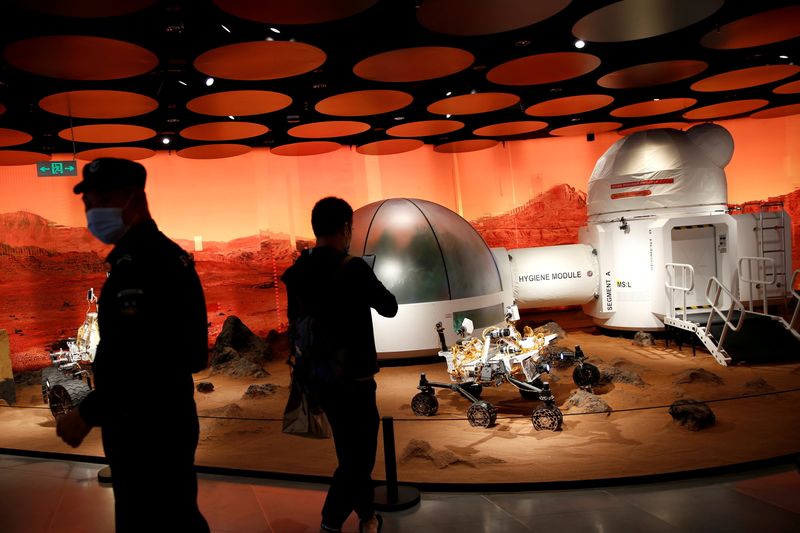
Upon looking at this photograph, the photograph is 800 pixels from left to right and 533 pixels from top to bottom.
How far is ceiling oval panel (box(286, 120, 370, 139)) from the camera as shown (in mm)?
11156

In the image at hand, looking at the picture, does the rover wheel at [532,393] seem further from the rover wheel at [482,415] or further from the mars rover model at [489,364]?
the rover wheel at [482,415]

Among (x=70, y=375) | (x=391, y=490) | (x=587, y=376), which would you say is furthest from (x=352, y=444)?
(x=70, y=375)

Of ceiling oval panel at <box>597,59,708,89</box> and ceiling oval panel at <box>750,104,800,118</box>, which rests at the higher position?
ceiling oval panel at <box>597,59,708,89</box>

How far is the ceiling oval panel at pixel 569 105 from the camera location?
10.9 metres

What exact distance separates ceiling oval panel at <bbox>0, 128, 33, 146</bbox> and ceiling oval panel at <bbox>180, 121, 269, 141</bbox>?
2.50 metres

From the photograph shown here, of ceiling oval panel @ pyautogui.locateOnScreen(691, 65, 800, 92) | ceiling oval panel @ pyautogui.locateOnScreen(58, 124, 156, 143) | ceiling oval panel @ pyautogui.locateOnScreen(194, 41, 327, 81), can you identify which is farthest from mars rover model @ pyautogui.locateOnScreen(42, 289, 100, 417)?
ceiling oval panel @ pyautogui.locateOnScreen(691, 65, 800, 92)

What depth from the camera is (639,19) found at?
23.4 ft

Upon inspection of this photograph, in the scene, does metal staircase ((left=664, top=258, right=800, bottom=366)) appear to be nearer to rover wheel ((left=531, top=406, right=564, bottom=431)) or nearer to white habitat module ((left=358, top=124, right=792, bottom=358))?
white habitat module ((left=358, top=124, right=792, bottom=358))

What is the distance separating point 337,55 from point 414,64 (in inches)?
42.2

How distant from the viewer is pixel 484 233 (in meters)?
15.6

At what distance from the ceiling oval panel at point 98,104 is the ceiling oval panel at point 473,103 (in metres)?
4.74

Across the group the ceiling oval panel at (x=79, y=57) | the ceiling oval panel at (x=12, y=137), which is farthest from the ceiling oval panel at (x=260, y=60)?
the ceiling oval panel at (x=12, y=137)

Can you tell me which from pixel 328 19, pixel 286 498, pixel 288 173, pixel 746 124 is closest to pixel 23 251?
pixel 288 173

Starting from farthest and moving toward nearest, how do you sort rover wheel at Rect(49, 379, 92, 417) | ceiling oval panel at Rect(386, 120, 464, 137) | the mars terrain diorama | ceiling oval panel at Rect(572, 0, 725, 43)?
ceiling oval panel at Rect(386, 120, 464, 137) < rover wheel at Rect(49, 379, 92, 417) < ceiling oval panel at Rect(572, 0, 725, 43) < the mars terrain diorama
